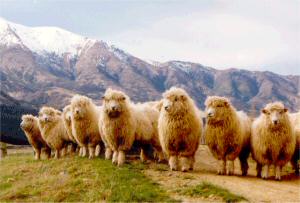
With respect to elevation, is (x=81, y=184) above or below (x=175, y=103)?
below

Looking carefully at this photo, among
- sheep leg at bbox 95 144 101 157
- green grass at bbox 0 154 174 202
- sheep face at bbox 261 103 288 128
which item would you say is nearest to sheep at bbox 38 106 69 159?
sheep leg at bbox 95 144 101 157

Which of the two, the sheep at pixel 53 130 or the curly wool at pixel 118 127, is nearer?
the curly wool at pixel 118 127

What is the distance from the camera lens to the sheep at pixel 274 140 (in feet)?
58.3

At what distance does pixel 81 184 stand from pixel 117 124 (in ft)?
13.5

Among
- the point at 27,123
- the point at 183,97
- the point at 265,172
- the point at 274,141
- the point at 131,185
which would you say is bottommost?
the point at 131,185

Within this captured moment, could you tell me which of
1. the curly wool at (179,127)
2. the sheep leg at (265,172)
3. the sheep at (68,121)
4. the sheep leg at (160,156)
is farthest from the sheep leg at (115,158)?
the sheep leg at (265,172)

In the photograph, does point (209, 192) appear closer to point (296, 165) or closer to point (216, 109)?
point (216, 109)

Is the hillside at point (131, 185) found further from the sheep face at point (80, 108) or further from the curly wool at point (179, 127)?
the sheep face at point (80, 108)

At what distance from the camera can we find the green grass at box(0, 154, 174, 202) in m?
13.8

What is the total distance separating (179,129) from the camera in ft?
59.0

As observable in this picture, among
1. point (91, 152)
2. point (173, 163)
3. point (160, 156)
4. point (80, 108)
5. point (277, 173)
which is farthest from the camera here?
point (80, 108)

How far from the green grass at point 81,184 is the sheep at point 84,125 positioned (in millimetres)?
2084

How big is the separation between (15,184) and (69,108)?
21.1 ft

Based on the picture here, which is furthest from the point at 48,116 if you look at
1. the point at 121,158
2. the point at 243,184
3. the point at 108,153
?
the point at 243,184
